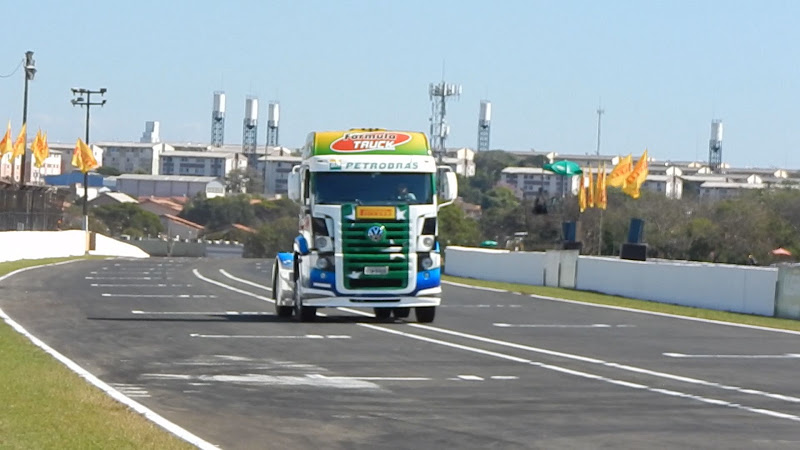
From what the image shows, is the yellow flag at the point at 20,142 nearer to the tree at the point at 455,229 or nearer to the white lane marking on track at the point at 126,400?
the tree at the point at 455,229

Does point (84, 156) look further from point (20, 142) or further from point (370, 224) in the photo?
point (370, 224)

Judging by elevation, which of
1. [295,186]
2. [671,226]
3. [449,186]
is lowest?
[671,226]

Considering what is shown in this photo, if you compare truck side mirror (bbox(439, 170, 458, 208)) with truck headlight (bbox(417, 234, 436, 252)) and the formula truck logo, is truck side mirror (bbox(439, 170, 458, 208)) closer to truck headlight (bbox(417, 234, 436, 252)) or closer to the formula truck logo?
truck headlight (bbox(417, 234, 436, 252))

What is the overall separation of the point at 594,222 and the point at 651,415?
90496mm

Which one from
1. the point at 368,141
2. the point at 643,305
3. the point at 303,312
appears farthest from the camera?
the point at 643,305

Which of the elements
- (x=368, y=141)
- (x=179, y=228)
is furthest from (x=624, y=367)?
(x=179, y=228)

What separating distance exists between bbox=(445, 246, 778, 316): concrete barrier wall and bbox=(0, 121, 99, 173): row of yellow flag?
28375 millimetres

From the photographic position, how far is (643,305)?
35.0m

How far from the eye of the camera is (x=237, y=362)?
17875 mm

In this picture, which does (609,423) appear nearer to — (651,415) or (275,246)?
(651,415)

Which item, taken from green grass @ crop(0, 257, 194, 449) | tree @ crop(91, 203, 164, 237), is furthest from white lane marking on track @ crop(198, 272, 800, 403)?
tree @ crop(91, 203, 164, 237)

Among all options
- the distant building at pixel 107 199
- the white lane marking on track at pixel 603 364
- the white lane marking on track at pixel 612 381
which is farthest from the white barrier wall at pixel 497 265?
the distant building at pixel 107 199

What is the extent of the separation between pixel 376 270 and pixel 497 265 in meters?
24.5

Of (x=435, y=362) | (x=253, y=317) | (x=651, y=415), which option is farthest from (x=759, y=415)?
(x=253, y=317)
